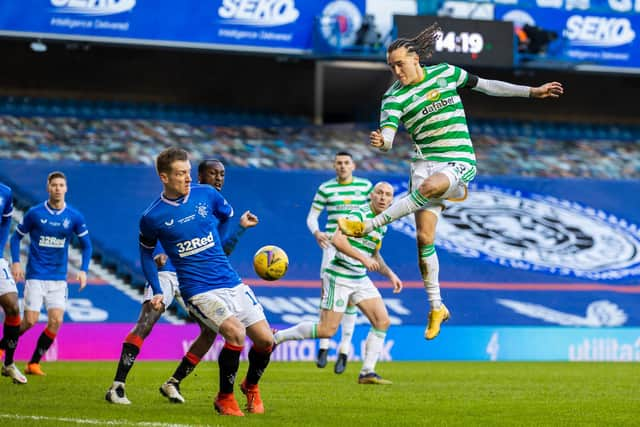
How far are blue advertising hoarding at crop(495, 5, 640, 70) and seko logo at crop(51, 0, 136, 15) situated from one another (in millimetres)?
8459

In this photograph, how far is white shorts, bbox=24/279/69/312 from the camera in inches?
508

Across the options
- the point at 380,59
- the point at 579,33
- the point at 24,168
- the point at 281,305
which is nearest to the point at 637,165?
the point at 579,33

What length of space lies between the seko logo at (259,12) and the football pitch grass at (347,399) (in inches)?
427

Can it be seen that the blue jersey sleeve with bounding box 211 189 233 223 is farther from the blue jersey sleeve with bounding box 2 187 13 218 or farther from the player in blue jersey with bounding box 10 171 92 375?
the player in blue jersey with bounding box 10 171 92 375

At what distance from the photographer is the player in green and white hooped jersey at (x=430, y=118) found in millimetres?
8867

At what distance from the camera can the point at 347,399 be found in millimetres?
9555

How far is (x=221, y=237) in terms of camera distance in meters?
8.84

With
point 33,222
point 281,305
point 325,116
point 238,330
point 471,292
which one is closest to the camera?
point 238,330

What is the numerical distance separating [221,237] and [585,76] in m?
22.5

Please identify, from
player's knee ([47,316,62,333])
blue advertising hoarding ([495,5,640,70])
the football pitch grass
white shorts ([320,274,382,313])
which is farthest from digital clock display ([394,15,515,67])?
player's knee ([47,316,62,333])

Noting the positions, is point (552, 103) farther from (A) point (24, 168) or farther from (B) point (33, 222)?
(B) point (33, 222)

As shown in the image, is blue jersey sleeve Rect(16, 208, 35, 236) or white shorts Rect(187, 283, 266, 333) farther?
blue jersey sleeve Rect(16, 208, 35, 236)

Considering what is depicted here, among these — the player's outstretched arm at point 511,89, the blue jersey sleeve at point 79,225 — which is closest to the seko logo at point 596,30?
the blue jersey sleeve at point 79,225

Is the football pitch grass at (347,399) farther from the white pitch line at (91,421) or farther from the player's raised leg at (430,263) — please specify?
the player's raised leg at (430,263)
